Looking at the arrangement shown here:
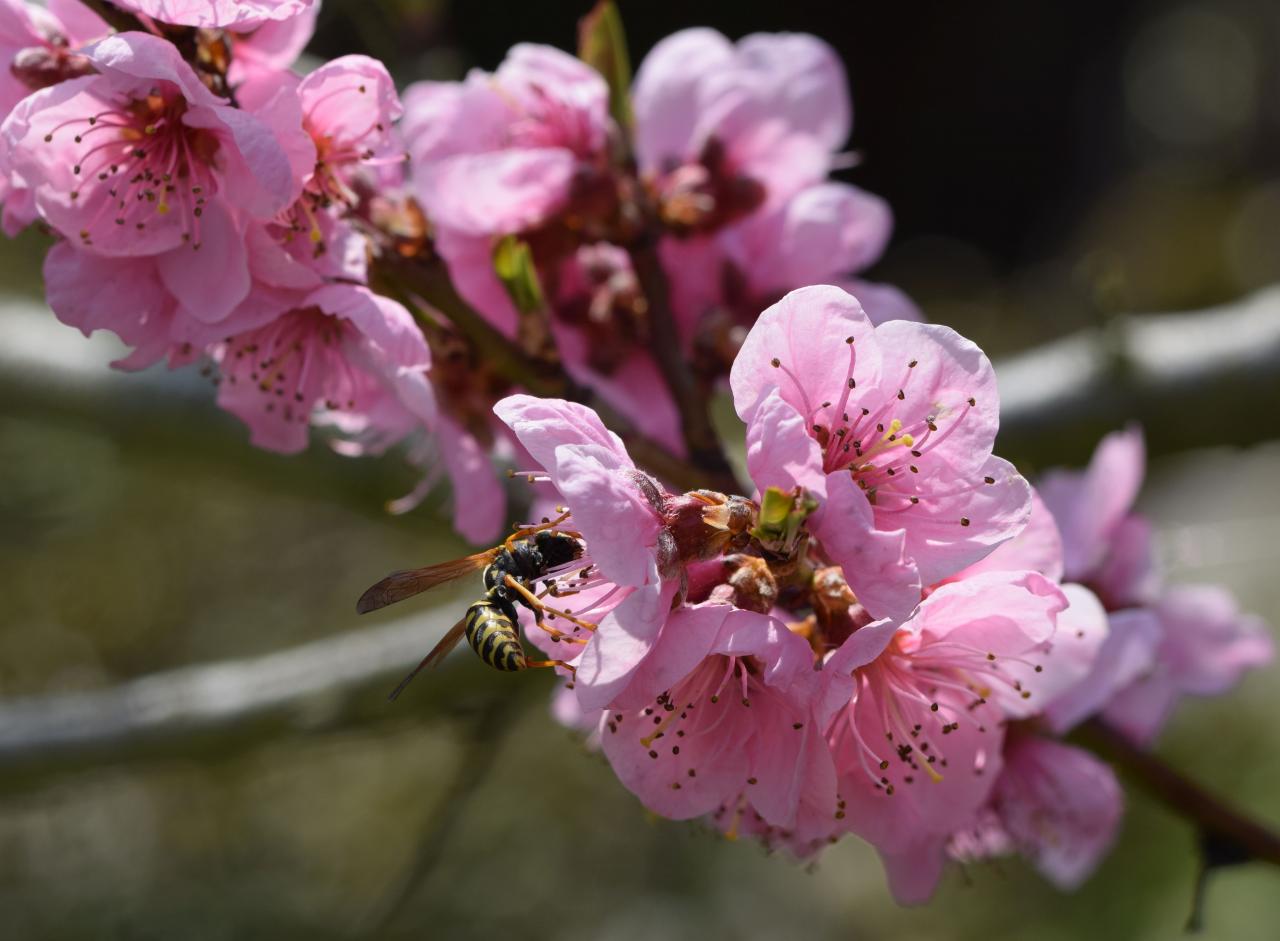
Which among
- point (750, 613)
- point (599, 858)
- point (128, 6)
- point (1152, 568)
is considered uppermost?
point (128, 6)

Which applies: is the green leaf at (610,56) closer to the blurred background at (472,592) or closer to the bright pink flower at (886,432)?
the bright pink flower at (886,432)

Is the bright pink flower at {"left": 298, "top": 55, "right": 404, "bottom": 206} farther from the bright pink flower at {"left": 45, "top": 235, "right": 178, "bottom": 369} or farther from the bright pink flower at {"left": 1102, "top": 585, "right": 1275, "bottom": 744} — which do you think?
the bright pink flower at {"left": 1102, "top": 585, "right": 1275, "bottom": 744}

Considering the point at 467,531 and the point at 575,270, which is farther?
the point at 575,270

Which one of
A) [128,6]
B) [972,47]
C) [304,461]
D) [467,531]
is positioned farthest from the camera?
[972,47]

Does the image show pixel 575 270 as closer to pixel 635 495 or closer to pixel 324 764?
pixel 635 495

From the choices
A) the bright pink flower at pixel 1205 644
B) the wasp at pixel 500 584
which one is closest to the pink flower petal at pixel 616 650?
the wasp at pixel 500 584

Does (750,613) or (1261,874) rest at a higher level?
(750,613)

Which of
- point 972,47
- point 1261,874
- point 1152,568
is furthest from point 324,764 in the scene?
point 972,47
